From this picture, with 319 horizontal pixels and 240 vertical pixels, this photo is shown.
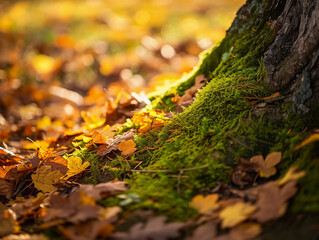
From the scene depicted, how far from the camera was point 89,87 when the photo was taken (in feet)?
18.2

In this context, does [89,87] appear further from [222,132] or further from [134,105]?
[222,132]

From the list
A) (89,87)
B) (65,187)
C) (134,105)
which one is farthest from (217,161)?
(89,87)

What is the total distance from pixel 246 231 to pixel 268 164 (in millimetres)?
417

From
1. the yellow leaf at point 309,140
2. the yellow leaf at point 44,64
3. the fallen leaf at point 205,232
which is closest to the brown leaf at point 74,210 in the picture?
the fallen leaf at point 205,232

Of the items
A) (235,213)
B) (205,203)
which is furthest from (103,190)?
(235,213)

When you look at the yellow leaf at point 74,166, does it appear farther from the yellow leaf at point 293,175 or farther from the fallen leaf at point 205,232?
the yellow leaf at point 293,175

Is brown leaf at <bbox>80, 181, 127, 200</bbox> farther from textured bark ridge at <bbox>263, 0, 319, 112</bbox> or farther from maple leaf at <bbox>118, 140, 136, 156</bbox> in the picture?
textured bark ridge at <bbox>263, 0, 319, 112</bbox>

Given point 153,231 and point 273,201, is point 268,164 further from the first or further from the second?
point 153,231

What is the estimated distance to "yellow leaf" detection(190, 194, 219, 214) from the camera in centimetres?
119

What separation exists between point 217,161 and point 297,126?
0.42 m

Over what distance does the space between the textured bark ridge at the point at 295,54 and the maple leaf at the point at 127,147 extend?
897 millimetres

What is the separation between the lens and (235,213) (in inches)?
42.8

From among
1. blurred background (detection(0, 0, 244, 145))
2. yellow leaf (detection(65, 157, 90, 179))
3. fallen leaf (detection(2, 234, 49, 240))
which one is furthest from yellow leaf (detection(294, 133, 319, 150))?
blurred background (detection(0, 0, 244, 145))

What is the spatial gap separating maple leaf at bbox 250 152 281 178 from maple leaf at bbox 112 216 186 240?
1.57 ft
